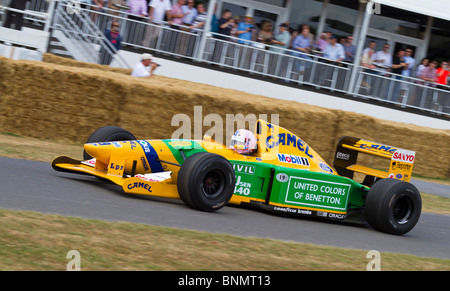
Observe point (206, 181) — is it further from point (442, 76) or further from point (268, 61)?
point (442, 76)

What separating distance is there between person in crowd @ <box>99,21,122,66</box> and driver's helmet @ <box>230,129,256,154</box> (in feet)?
25.7

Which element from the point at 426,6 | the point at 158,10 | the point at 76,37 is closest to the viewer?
the point at 76,37

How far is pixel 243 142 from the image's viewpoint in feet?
25.4

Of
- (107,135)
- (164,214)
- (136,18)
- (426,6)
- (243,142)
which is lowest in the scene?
(164,214)

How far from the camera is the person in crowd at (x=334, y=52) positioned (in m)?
17.4

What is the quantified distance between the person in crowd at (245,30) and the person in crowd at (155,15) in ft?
6.08

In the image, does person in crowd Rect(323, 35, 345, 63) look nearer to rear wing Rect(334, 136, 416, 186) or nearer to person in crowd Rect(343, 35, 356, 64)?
person in crowd Rect(343, 35, 356, 64)

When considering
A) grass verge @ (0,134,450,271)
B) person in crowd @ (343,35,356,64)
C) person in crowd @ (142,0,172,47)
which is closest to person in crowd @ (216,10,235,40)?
person in crowd @ (142,0,172,47)

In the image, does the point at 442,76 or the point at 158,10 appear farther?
the point at 442,76

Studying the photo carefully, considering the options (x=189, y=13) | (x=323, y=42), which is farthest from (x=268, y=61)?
(x=189, y=13)

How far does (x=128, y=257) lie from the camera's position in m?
4.69

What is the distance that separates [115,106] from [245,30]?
6.09 meters
